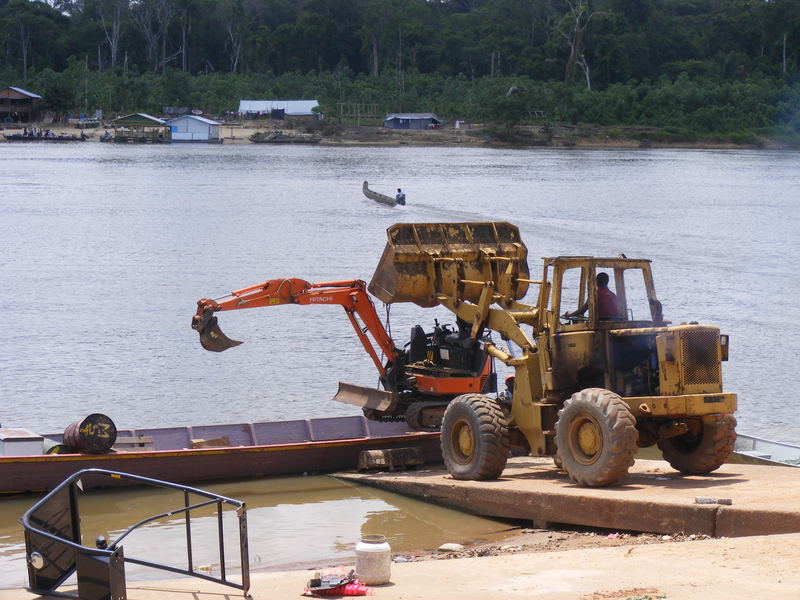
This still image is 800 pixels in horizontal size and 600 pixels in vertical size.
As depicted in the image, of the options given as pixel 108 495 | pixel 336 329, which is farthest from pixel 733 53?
pixel 108 495

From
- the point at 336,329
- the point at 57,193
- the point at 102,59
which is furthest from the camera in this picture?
Result: the point at 102,59

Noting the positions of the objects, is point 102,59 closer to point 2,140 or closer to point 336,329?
point 2,140

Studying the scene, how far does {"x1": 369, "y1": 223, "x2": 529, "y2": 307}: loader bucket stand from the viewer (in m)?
17.6

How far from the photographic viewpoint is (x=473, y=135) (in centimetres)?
13888

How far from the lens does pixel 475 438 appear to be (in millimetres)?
15586

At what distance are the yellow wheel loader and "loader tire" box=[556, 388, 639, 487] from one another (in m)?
0.01

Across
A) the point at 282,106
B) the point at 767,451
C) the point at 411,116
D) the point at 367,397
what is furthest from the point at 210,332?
the point at 282,106

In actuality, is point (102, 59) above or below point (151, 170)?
above

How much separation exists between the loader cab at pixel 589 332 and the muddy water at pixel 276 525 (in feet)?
6.53

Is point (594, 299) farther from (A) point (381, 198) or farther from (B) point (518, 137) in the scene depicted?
(B) point (518, 137)

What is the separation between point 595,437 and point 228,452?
582 centimetres

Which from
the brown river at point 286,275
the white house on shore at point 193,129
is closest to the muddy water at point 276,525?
the brown river at point 286,275

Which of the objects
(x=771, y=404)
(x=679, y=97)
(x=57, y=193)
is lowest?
(x=771, y=404)

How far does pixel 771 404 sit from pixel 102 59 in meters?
157
